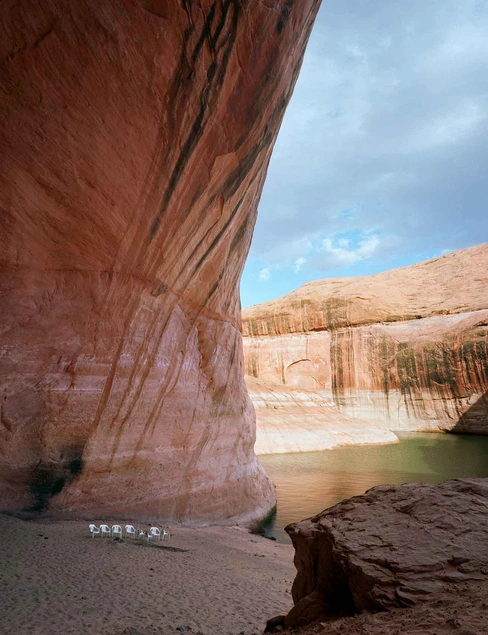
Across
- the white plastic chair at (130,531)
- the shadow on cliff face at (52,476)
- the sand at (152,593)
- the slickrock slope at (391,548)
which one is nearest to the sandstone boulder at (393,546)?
the slickrock slope at (391,548)

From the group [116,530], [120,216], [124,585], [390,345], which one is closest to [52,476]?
[116,530]

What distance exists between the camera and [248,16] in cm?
660

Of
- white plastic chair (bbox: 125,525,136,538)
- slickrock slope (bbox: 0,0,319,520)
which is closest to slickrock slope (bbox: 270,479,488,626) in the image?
white plastic chair (bbox: 125,525,136,538)

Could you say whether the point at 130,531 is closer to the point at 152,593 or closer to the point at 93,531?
the point at 93,531

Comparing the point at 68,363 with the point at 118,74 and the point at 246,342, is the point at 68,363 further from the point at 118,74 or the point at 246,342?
the point at 246,342

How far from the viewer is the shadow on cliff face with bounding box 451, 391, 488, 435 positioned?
119 ft

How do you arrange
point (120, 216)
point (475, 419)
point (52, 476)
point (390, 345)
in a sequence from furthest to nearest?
point (390, 345) < point (475, 419) < point (52, 476) < point (120, 216)

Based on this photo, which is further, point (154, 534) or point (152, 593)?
point (154, 534)

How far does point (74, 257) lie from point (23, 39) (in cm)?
Answer: 350

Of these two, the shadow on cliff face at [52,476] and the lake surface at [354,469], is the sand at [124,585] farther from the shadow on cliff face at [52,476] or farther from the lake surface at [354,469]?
the lake surface at [354,469]

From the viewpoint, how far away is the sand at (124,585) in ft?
15.3

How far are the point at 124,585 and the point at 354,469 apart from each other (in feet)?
58.6

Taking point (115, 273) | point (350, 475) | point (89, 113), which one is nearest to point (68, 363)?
point (115, 273)

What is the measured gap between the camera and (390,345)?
1724 inches
